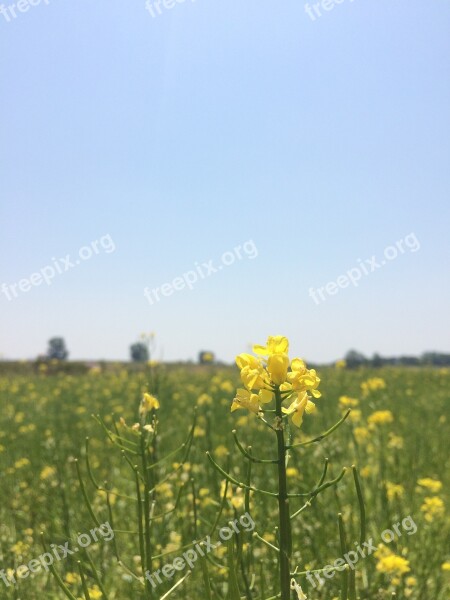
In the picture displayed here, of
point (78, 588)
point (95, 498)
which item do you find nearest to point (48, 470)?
point (95, 498)

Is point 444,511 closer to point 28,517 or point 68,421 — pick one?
point 28,517

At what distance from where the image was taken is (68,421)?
21.4 feet

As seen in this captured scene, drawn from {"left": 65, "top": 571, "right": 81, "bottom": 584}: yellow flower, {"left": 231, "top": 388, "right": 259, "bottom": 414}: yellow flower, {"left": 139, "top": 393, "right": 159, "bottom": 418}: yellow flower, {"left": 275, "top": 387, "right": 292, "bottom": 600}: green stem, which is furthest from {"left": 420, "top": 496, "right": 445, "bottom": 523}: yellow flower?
{"left": 231, "top": 388, "right": 259, "bottom": 414}: yellow flower

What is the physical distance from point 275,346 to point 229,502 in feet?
4.08

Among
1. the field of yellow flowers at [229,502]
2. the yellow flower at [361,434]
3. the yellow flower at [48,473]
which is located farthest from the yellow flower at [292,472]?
the yellow flower at [48,473]

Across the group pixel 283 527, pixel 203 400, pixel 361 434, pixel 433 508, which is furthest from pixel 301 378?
pixel 203 400

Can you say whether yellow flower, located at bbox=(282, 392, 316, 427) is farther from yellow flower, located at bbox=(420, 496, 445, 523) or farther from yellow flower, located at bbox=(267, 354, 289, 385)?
yellow flower, located at bbox=(420, 496, 445, 523)

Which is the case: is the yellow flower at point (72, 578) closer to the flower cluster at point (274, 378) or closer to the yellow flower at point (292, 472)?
the yellow flower at point (292, 472)

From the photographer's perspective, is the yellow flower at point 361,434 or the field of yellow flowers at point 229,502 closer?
A: the field of yellow flowers at point 229,502

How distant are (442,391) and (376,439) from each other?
4.66 metres

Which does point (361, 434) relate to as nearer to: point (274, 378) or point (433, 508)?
point (433, 508)

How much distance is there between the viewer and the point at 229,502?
204cm

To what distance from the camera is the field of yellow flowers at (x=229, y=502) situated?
116 cm

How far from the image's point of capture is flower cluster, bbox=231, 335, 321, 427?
101 centimetres
